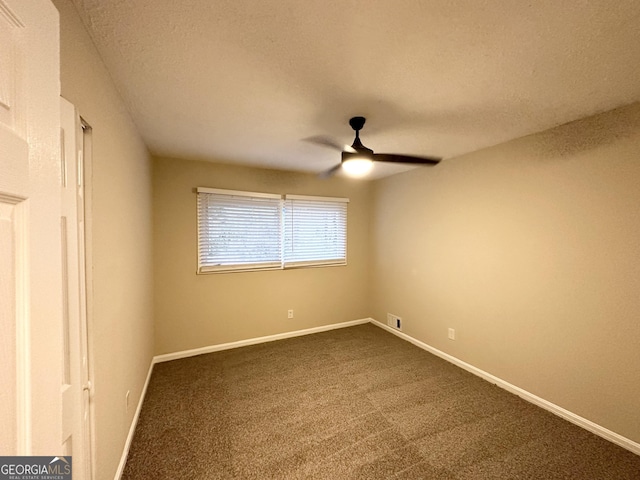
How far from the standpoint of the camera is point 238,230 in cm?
340

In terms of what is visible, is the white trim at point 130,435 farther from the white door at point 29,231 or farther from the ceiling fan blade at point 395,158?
the ceiling fan blade at point 395,158

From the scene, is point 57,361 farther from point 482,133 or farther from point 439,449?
point 482,133

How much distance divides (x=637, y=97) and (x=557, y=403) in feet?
7.70

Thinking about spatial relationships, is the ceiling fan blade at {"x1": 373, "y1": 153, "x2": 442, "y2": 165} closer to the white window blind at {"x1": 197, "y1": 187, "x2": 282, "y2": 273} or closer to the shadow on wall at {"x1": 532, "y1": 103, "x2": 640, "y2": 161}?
the shadow on wall at {"x1": 532, "y1": 103, "x2": 640, "y2": 161}

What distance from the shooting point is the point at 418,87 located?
1.61m

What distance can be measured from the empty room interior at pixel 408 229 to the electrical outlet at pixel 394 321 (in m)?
0.30

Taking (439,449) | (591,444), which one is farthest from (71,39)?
(591,444)

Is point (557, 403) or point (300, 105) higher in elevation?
point (300, 105)

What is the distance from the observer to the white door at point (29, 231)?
470 millimetres

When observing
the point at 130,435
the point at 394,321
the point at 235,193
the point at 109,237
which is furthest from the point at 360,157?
the point at 394,321

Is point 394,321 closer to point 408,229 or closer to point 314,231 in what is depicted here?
point 408,229

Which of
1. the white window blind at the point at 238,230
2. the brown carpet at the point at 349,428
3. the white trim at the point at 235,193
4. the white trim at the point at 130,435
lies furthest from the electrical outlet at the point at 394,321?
the white trim at the point at 130,435

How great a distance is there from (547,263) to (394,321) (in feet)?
6.85

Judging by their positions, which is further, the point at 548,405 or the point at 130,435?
the point at 548,405
